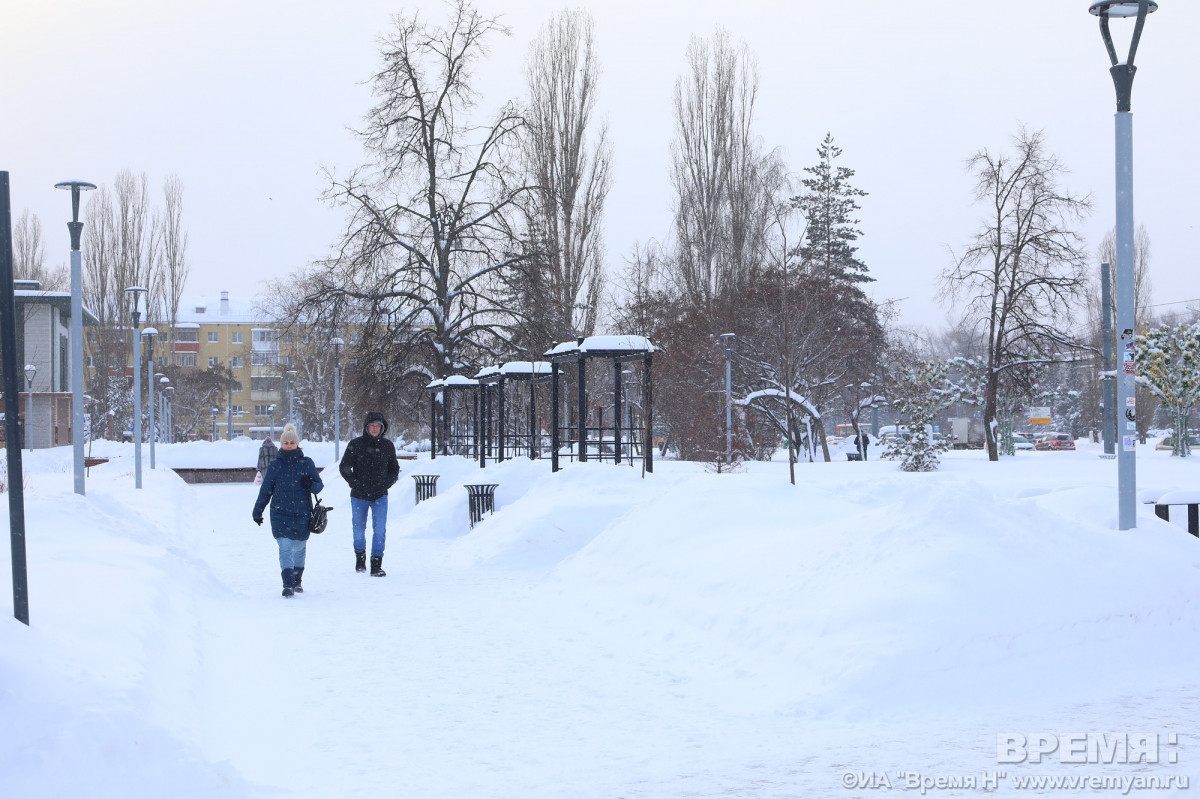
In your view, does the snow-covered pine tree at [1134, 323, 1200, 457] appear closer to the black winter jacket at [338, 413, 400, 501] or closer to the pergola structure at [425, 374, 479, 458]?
the pergola structure at [425, 374, 479, 458]

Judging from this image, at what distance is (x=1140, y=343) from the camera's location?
31422 millimetres

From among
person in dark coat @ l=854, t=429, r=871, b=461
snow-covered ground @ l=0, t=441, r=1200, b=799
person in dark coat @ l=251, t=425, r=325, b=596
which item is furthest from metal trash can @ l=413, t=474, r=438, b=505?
person in dark coat @ l=854, t=429, r=871, b=461

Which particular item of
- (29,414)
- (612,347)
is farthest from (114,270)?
(612,347)

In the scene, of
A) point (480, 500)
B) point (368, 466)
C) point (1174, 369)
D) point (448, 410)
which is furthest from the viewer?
point (448, 410)

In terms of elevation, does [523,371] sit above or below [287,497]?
above

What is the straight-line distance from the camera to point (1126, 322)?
940 centimetres

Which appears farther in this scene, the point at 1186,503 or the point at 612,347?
the point at 612,347

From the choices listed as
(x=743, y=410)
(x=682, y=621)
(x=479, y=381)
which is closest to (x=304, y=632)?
(x=682, y=621)

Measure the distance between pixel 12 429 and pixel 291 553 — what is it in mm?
5062

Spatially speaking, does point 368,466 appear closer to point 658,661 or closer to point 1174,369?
point 658,661

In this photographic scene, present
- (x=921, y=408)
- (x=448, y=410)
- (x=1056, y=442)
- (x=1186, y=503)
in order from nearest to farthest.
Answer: (x=1186, y=503) → (x=921, y=408) → (x=448, y=410) → (x=1056, y=442)

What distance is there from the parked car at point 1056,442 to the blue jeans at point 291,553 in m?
56.8

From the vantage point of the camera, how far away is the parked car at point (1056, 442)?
201ft

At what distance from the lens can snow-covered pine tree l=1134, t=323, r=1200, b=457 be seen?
3030 centimetres
